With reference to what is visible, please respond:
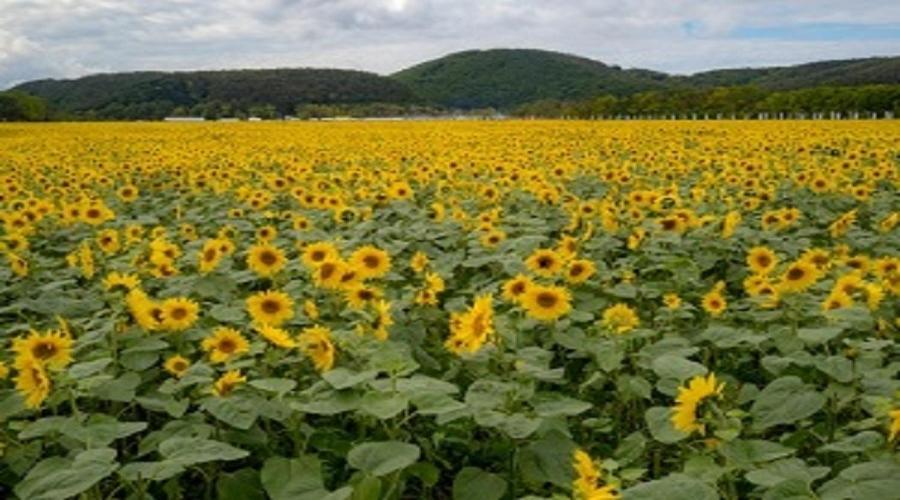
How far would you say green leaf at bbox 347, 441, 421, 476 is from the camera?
2061 mm

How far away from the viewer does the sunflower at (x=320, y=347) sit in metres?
2.80

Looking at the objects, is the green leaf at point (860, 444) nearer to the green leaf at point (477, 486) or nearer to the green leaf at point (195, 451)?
the green leaf at point (477, 486)

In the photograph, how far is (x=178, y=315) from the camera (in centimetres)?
335

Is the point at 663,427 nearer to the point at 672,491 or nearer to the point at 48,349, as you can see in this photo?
the point at 672,491

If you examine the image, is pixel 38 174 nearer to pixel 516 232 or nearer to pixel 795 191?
pixel 516 232

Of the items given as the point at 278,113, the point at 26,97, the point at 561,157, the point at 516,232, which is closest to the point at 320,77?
the point at 278,113

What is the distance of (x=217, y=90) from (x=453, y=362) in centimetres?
9280

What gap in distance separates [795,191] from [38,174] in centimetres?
828

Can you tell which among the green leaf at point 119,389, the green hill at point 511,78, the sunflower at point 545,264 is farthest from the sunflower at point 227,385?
the green hill at point 511,78

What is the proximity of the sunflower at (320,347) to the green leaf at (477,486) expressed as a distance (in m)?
0.57

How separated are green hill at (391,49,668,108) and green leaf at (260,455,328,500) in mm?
115311

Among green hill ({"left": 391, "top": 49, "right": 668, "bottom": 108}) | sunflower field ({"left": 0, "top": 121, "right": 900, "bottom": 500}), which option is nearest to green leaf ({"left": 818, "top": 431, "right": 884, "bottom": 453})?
sunflower field ({"left": 0, "top": 121, "right": 900, "bottom": 500})

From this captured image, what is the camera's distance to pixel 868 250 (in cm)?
530

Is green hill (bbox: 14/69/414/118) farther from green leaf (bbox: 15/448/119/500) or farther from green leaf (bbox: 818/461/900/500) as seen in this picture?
green leaf (bbox: 818/461/900/500)
